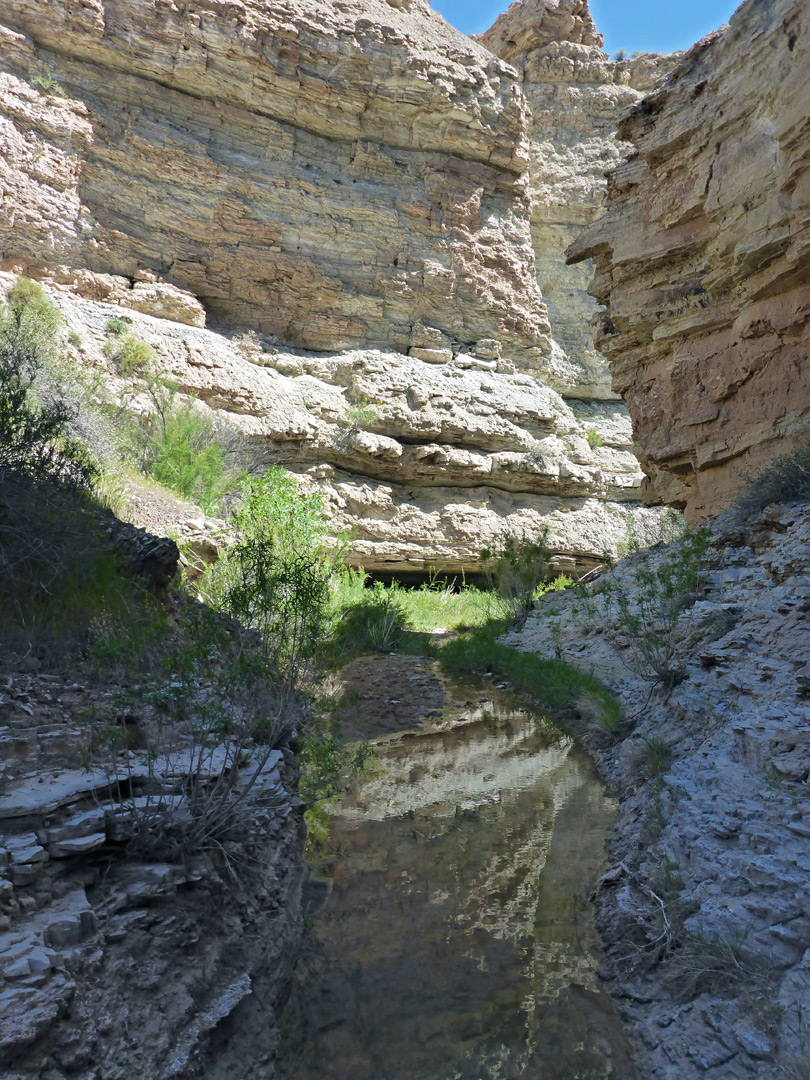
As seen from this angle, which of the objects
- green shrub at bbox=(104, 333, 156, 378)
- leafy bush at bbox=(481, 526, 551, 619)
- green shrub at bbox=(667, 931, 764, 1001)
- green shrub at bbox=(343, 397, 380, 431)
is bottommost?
green shrub at bbox=(667, 931, 764, 1001)

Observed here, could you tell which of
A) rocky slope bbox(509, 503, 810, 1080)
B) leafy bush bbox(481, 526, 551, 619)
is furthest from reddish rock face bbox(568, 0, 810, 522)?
rocky slope bbox(509, 503, 810, 1080)

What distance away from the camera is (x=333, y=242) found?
18516 mm

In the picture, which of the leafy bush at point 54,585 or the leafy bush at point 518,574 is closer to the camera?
the leafy bush at point 54,585

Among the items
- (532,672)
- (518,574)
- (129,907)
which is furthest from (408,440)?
(129,907)

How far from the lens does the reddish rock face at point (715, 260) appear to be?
8.66 metres

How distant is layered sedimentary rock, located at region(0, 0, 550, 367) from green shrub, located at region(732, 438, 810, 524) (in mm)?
12183

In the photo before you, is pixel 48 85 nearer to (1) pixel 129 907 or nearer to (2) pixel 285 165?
(2) pixel 285 165

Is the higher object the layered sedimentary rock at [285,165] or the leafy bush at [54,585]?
the layered sedimentary rock at [285,165]

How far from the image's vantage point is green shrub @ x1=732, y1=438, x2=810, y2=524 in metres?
7.76

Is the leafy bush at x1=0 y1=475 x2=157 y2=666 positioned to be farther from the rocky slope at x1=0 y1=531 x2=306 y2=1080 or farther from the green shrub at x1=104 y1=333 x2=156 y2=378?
the green shrub at x1=104 y1=333 x2=156 y2=378

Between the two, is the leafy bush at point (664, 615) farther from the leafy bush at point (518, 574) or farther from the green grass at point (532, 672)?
the leafy bush at point (518, 574)

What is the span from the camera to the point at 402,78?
62.2 ft

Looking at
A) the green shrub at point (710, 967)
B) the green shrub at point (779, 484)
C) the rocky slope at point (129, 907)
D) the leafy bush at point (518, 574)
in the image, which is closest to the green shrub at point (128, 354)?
the leafy bush at point (518, 574)

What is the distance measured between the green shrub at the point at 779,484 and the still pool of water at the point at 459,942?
431 cm
